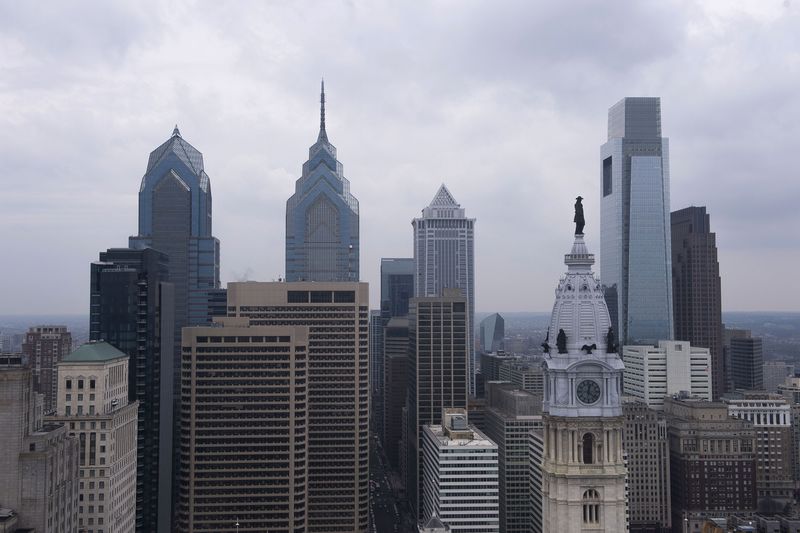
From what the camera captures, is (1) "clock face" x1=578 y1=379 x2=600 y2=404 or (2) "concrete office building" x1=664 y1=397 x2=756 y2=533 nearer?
(1) "clock face" x1=578 y1=379 x2=600 y2=404

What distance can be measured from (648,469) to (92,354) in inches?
5064

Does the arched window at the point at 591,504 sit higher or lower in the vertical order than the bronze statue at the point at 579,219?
lower

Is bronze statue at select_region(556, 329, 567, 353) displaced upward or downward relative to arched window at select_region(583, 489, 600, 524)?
upward

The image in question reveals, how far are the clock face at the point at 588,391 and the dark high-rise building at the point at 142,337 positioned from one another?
113 metres

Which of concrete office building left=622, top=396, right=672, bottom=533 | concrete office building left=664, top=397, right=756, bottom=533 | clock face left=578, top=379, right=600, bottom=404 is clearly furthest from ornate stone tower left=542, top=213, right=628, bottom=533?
concrete office building left=664, top=397, right=756, bottom=533

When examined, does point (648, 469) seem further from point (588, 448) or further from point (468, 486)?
point (588, 448)

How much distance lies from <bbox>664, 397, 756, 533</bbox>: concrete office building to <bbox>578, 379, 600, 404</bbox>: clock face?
430 feet

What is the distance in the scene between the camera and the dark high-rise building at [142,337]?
6201 inches

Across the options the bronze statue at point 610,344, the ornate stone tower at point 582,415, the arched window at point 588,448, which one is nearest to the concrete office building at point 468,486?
the ornate stone tower at point 582,415

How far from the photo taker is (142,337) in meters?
159

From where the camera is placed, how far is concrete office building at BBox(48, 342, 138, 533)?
114125 mm

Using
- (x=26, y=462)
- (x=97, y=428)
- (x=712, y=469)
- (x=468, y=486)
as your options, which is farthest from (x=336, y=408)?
(x=26, y=462)

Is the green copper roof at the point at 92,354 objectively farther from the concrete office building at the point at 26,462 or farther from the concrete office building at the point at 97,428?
the concrete office building at the point at 26,462

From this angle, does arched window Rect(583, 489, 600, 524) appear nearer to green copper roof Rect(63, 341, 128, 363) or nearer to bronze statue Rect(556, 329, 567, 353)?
bronze statue Rect(556, 329, 567, 353)
